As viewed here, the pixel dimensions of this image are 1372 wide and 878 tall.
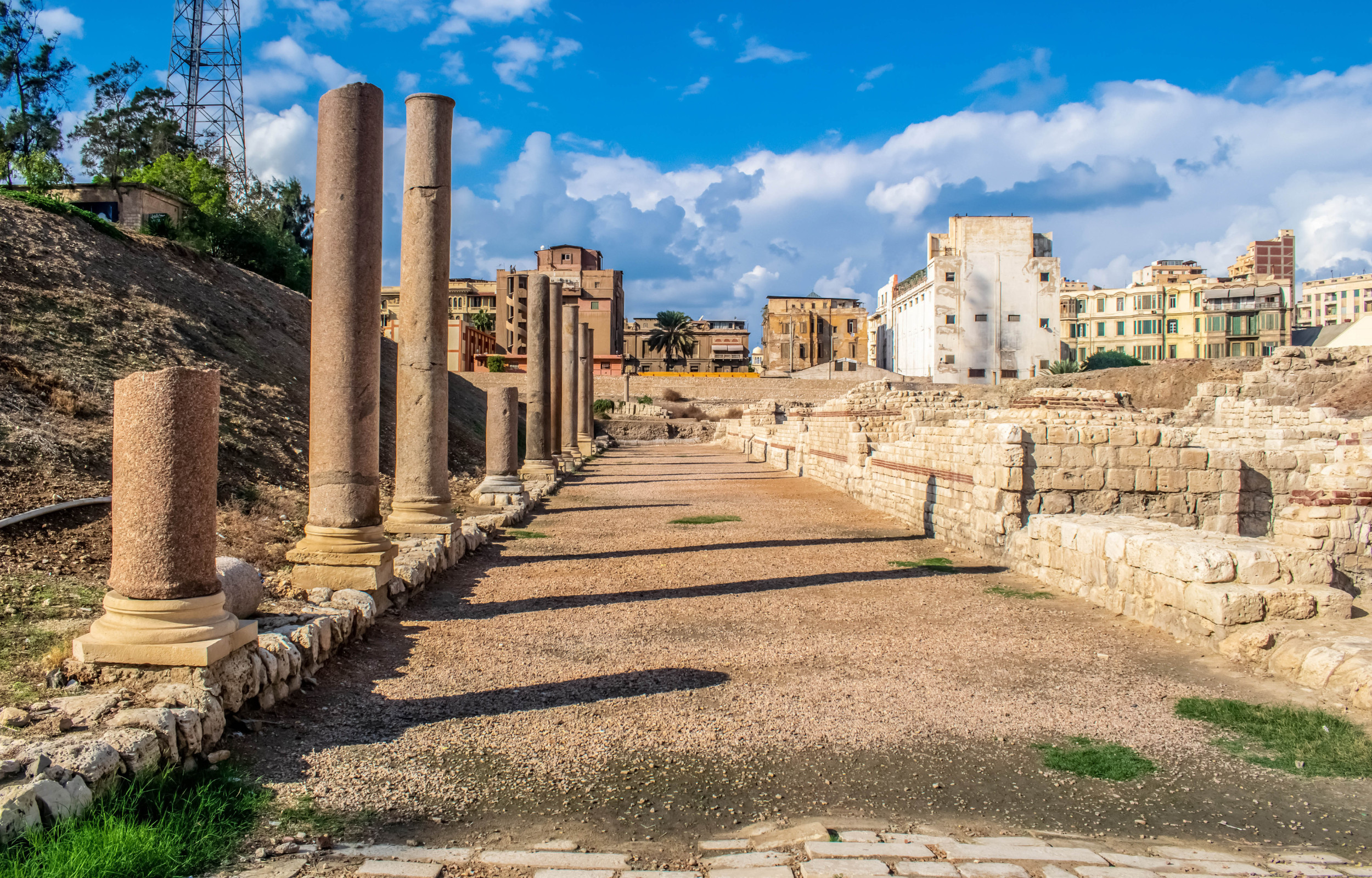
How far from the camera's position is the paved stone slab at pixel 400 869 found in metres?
2.94

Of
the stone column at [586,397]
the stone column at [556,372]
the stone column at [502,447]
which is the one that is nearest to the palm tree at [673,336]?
the stone column at [586,397]

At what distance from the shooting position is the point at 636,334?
96.7 meters

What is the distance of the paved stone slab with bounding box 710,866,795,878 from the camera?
2.97m

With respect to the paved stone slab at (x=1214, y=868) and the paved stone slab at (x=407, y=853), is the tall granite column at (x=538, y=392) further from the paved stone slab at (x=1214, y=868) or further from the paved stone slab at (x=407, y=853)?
the paved stone slab at (x=1214, y=868)

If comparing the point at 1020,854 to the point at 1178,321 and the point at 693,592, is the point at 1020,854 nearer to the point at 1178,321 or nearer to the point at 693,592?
the point at 693,592

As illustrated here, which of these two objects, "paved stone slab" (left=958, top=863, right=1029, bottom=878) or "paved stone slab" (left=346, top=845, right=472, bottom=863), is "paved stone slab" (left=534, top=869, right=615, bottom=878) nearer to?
"paved stone slab" (left=346, top=845, right=472, bottom=863)

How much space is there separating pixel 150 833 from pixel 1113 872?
3.25 metres

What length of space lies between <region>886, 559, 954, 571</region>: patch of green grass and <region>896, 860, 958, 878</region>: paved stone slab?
613cm

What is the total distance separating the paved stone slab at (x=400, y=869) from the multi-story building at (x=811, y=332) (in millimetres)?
80586

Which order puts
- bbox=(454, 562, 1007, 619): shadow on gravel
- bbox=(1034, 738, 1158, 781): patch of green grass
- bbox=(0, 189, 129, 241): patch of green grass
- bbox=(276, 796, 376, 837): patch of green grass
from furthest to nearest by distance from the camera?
bbox=(0, 189, 129, 241): patch of green grass, bbox=(454, 562, 1007, 619): shadow on gravel, bbox=(1034, 738, 1158, 781): patch of green grass, bbox=(276, 796, 376, 837): patch of green grass

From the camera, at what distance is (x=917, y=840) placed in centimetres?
329

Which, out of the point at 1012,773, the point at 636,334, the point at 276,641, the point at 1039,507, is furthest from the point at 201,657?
the point at 636,334

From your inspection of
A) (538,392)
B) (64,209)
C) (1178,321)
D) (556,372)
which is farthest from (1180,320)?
(64,209)

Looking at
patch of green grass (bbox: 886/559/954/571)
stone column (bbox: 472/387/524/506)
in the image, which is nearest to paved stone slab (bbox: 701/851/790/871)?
patch of green grass (bbox: 886/559/954/571)
